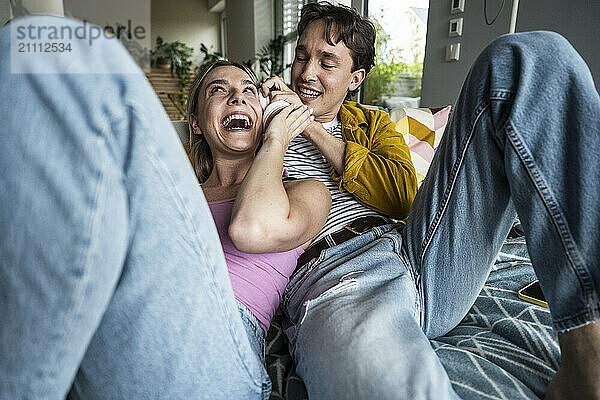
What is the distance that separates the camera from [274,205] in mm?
843

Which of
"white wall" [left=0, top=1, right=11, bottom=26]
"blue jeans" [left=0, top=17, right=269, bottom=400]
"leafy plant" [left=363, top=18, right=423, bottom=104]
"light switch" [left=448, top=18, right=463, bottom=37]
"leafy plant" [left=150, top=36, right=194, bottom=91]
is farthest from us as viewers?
"leafy plant" [left=150, top=36, right=194, bottom=91]

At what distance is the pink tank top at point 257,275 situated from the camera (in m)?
0.91

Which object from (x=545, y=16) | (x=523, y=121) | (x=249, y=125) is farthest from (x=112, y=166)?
(x=545, y=16)

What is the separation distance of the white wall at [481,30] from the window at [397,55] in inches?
18.6

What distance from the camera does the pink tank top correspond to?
910 mm

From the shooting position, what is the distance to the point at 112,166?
1.63 feet

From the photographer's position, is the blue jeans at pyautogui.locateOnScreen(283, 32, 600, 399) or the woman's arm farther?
the woman's arm

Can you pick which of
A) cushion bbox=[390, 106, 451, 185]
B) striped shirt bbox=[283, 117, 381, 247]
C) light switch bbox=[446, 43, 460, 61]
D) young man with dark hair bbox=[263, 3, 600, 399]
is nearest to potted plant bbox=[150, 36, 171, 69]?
light switch bbox=[446, 43, 460, 61]

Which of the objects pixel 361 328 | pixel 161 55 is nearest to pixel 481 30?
pixel 361 328

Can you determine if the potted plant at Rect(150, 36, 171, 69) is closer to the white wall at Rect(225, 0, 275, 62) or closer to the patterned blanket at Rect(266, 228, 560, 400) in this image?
the white wall at Rect(225, 0, 275, 62)

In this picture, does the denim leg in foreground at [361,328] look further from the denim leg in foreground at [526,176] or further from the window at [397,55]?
the window at [397,55]

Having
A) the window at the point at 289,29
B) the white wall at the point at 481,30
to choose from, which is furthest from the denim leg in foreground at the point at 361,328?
the window at the point at 289,29

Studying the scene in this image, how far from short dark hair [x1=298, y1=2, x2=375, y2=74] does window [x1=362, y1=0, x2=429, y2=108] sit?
2.53m

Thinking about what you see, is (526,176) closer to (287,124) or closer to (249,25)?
(287,124)
